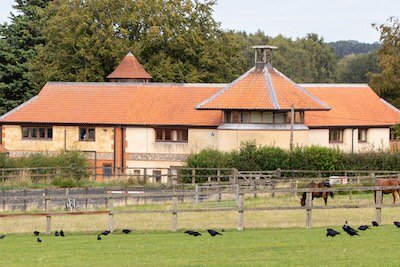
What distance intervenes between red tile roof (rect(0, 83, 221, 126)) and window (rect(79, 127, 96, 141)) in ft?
2.02

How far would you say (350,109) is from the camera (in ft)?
230

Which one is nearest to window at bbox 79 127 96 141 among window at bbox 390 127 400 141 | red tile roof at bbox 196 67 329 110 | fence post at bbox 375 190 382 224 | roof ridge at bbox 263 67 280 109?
red tile roof at bbox 196 67 329 110

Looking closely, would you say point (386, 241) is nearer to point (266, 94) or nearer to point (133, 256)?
point (133, 256)

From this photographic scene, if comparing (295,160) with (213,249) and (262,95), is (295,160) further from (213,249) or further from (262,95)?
(213,249)

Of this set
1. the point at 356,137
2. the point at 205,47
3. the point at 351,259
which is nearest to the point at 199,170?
the point at 356,137

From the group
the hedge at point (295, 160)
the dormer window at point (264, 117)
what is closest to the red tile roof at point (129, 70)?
the dormer window at point (264, 117)

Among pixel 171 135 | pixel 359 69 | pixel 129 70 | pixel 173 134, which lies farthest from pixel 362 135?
pixel 359 69

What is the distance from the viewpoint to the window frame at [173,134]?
222 feet

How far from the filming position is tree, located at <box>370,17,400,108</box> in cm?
8369

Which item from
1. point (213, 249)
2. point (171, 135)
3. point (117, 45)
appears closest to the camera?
point (213, 249)

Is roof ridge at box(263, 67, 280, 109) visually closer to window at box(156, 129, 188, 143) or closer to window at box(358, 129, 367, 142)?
window at box(156, 129, 188, 143)

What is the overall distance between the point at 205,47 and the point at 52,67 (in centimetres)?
1105

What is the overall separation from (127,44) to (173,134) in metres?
17.4

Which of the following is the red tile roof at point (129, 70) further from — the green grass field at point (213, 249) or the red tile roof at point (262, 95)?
the green grass field at point (213, 249)
